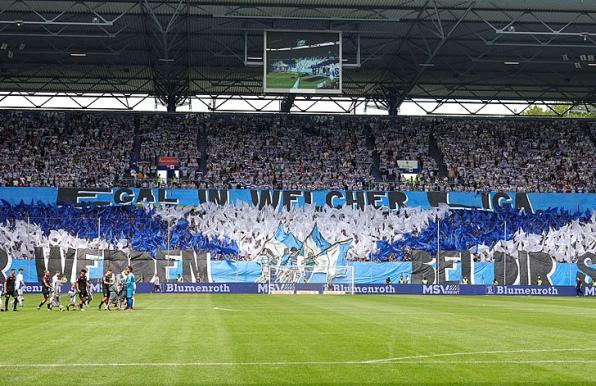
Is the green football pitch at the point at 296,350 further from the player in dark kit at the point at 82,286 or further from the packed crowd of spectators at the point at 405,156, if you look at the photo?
the packed crowd of spectators at the point at 405,156

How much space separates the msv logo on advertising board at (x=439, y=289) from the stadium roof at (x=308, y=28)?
15.8 metres

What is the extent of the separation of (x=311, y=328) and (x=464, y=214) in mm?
46132

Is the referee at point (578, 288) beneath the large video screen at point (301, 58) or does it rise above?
beneath

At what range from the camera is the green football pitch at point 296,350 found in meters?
15.5

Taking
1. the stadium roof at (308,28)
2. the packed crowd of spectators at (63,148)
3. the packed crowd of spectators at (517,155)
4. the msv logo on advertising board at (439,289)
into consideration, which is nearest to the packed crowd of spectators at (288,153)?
the stadium roof at (308,28)

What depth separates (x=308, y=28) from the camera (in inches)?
2409

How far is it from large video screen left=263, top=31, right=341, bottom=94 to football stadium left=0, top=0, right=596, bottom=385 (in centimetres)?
12

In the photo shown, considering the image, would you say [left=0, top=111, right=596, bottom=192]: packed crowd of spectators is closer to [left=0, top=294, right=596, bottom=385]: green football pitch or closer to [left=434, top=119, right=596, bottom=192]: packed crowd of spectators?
[left=434, top=119, right=596, bottom=192]: packed crowd of spectators

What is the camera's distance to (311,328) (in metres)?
26.1

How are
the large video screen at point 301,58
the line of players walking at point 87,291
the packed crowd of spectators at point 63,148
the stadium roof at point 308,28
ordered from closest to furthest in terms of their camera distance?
the line of players walking at point 87,291 → the large video screen at point 301,58 → the stadium roof at point 308,28 → the packed crowd of spectators at point 63,148

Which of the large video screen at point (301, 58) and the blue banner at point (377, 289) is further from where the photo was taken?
the blue banner at point (377, 289)

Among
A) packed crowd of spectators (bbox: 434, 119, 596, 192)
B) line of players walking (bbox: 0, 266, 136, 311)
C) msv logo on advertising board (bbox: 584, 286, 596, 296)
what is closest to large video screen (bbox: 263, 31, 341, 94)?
line of players walking (bbox: 0, 266, 136, 311)

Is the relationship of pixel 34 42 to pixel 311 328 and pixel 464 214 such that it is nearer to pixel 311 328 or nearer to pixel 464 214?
pixel 464 214

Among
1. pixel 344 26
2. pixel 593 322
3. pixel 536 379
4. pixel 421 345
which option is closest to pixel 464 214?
pixel 344 26
